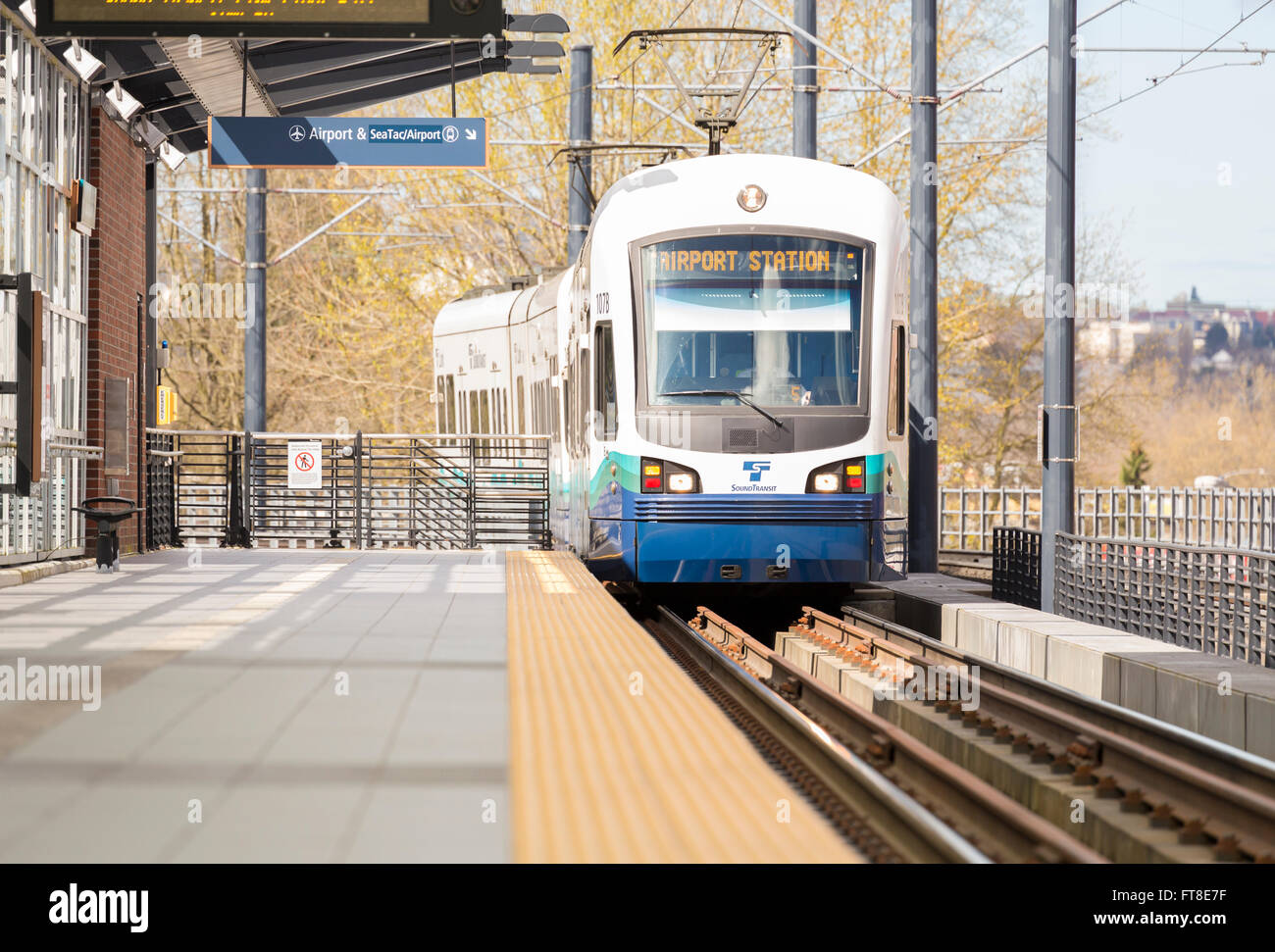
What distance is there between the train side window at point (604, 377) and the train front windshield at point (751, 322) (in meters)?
0.36

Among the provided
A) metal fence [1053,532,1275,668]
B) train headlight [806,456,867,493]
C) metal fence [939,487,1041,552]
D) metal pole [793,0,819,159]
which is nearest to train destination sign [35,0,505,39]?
train headlight [806,456,867,493]

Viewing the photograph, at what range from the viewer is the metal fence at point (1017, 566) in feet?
53.4

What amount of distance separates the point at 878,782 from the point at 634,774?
1057 mm

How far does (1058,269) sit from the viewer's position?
47.9ft

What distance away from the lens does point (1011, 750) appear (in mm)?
8852

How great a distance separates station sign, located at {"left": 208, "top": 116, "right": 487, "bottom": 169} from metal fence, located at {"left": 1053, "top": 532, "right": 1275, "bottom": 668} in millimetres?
6459

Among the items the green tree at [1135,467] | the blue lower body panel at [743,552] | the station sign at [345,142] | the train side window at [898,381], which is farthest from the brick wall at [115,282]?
the green tree at [1135,467]

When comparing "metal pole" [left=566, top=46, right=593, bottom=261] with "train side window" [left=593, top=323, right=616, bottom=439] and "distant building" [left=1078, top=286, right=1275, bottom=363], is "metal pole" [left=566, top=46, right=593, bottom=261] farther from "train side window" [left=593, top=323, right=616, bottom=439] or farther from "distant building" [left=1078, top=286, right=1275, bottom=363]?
"distant building" [left=1078, top=286, right=1275, bottom=363]

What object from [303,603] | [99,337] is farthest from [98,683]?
[99,337]

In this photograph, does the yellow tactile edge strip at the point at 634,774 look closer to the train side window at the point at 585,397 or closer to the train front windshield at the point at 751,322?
the train front windshield at the point at 751,322

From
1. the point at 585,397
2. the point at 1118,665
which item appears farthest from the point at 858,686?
the point at 585,397

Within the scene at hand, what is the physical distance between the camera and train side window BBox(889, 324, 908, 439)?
44.4 ft

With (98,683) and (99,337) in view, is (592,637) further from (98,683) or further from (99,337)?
(99,337)
